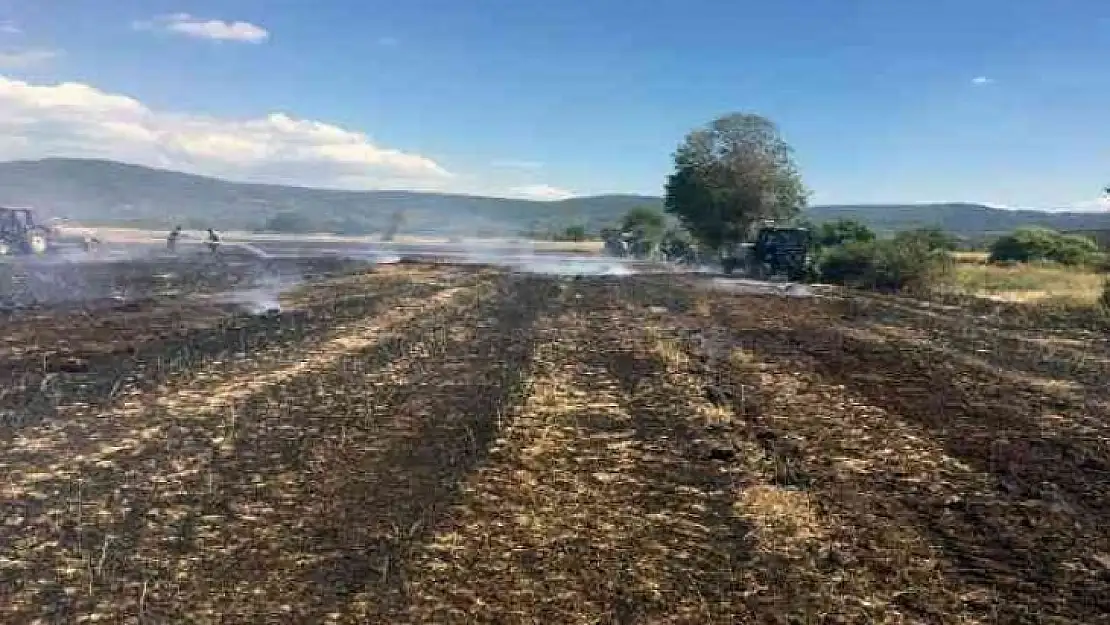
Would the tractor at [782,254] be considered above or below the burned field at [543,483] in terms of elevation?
above

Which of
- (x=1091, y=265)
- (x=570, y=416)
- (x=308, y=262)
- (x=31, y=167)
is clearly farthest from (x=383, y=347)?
(x=31, y=167)

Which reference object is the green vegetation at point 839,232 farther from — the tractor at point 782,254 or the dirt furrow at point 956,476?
the dirt furrow at point 956,476

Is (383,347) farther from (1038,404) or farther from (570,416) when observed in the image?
(1038,404)

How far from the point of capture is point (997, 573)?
6117 mm

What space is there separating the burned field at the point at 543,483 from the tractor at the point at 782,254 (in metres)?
24.0

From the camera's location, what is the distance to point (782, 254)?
41.3 m

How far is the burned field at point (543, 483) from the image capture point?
18.2 ft

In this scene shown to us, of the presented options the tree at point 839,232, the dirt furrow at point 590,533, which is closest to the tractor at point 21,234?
→ the dirt furrow at point 590,533

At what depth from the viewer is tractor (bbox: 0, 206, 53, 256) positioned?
41.7m

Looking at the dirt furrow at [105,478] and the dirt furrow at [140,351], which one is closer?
the dirt furrow at [105,478]

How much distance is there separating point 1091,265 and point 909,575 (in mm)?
49835

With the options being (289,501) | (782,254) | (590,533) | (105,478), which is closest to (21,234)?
(782,254)

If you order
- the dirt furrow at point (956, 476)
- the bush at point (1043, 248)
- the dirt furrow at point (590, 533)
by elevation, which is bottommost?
the dirt furrow at point (590, 533)

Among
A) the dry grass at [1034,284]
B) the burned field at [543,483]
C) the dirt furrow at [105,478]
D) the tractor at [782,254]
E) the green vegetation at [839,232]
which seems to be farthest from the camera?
the green vegetation at [839,232]
